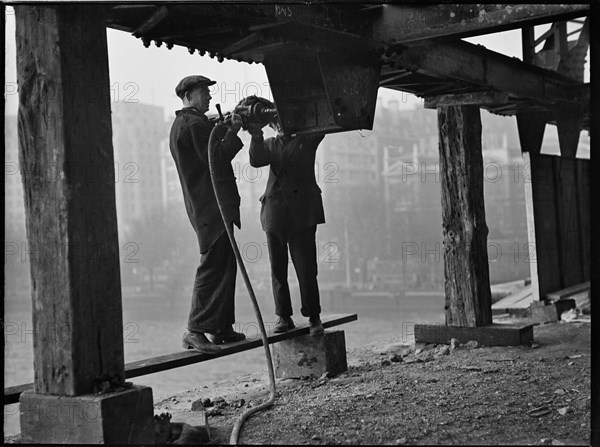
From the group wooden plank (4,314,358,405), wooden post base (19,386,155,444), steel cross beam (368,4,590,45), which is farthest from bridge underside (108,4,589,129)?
wooden post base (19,386,155,444)

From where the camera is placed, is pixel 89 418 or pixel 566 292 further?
pixel 566 292

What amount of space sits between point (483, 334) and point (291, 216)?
2882mm

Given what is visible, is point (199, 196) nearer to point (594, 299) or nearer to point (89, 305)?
point (89, 305)

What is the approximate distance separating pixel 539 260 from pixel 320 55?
5795mm

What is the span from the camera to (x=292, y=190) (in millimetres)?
6902

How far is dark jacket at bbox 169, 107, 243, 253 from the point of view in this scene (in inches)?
227

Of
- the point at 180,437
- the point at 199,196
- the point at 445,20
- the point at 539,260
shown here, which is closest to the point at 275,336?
the point at 199,196

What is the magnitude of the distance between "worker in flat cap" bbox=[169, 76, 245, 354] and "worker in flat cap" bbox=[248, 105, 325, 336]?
1.04 meters

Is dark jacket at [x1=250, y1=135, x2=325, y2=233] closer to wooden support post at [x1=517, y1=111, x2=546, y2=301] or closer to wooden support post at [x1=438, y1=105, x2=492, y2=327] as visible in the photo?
wooden support post at [x1=438, y1=105, x2=492, y2=327]

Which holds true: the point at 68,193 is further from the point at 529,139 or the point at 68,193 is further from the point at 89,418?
the point at 529,139

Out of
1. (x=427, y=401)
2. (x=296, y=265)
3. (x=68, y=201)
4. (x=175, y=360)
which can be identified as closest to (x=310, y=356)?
(x=296, y=265)

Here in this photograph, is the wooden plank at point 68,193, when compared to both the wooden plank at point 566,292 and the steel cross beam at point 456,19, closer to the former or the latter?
the steel cross beam at point 456,19

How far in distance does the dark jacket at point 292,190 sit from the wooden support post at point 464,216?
6.81ft

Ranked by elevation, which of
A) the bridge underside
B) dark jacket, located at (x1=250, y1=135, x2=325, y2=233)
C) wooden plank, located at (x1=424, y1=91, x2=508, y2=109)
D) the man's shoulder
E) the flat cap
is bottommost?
dark jacket, located at (x1=250, y1=135, x2=325, y2=233)
